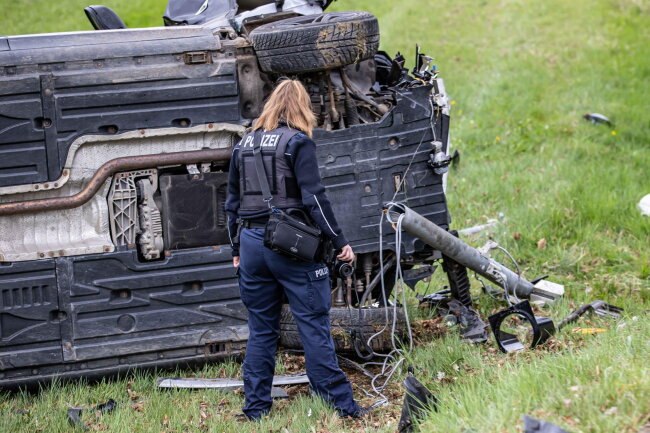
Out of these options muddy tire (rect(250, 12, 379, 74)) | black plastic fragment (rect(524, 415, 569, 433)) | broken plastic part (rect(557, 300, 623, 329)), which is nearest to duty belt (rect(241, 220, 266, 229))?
muddy tire (rect(250, 12, 379, 74))

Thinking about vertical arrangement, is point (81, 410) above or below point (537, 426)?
below

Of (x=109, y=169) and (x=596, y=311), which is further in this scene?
(x=596, y=311)

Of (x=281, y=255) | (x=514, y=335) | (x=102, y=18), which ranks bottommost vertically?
(x=514, y=335)

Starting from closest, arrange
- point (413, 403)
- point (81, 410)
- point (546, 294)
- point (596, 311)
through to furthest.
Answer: point (413, 403), point (81, 410), point (596, 311), point (546, 294)

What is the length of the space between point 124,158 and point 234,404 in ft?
6.52

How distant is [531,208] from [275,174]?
196 inches

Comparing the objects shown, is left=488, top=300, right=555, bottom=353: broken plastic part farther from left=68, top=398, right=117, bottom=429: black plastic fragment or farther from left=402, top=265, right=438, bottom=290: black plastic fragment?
left=68, top=398, right=117, bottom=429: black plastic fragment

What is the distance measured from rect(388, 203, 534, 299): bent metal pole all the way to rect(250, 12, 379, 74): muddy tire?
3.85 ft

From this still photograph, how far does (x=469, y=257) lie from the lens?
6.44m

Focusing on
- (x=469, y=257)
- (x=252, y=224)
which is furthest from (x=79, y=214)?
(x=469, y=257)

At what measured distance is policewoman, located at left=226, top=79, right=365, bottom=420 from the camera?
5.02 meters

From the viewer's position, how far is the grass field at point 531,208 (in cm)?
435

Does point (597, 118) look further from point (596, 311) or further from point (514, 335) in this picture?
point (514, 335)

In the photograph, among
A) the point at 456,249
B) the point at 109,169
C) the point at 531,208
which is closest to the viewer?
the point at 109,169
